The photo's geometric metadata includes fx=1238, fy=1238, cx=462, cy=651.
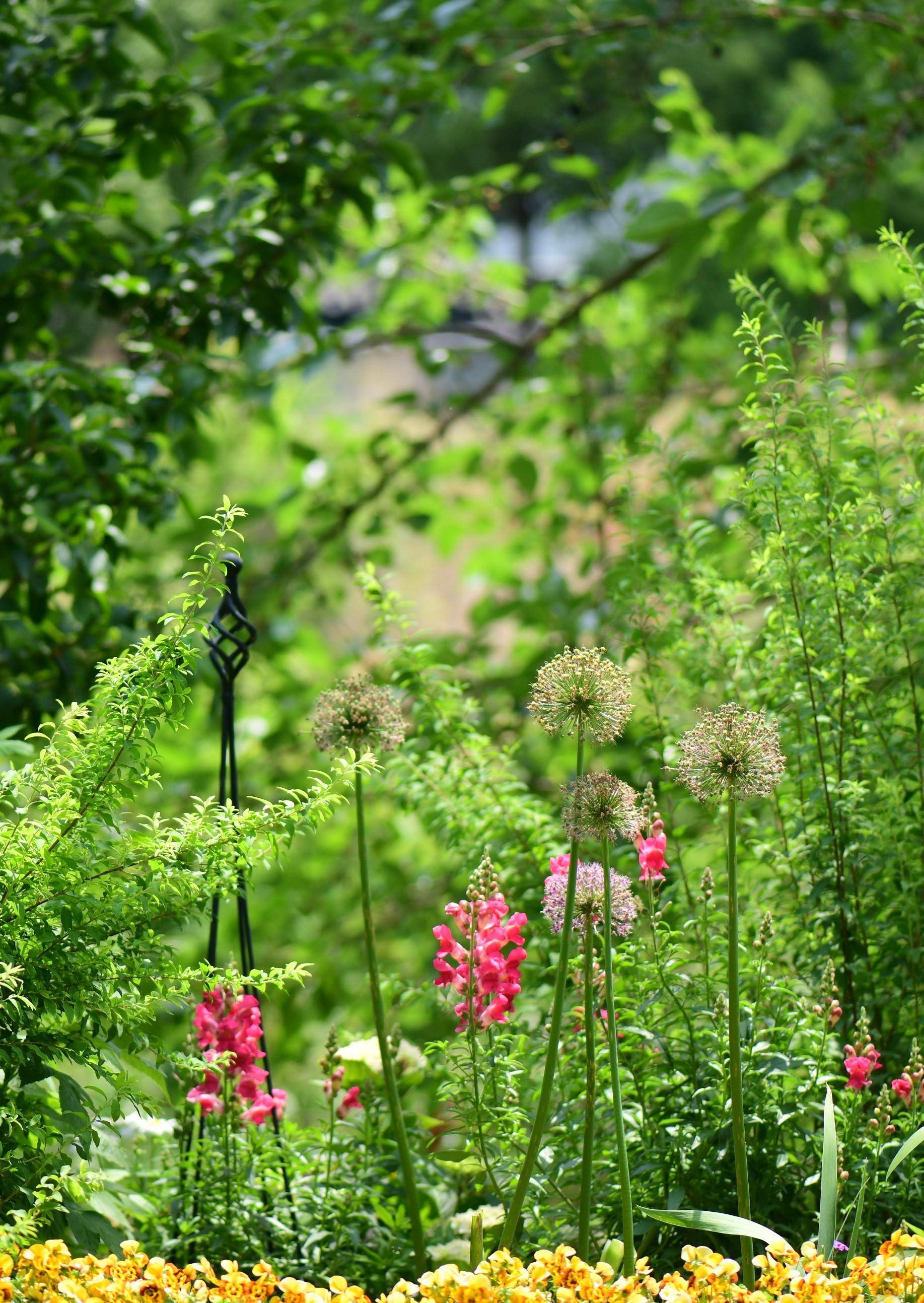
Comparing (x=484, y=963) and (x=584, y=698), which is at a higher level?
(x=584, y=698)

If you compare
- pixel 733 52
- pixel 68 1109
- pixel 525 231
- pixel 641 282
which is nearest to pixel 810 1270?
pixel 68 1109

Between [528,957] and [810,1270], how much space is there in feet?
1.95

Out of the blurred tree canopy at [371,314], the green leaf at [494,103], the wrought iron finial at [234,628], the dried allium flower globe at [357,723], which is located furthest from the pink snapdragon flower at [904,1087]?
the green leaf at [494,103]

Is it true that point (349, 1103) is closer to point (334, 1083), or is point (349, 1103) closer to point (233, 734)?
point (334, 1083)

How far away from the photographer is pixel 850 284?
360cm

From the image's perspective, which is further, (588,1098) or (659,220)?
(659,220)

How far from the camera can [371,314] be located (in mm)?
3105

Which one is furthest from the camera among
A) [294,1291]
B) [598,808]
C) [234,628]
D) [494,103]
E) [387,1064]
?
[494,103]

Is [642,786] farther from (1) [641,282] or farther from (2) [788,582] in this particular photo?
(1) [641,282]

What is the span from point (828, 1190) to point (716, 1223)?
0.30 ft

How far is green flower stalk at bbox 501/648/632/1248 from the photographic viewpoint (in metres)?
0.92

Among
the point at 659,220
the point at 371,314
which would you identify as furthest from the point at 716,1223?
the point at 371,314

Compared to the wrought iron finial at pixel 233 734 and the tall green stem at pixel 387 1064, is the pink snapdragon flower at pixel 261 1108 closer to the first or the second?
the wrought iron finial at pixel 233 734

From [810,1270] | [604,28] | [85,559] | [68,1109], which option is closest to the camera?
[810,1270]
